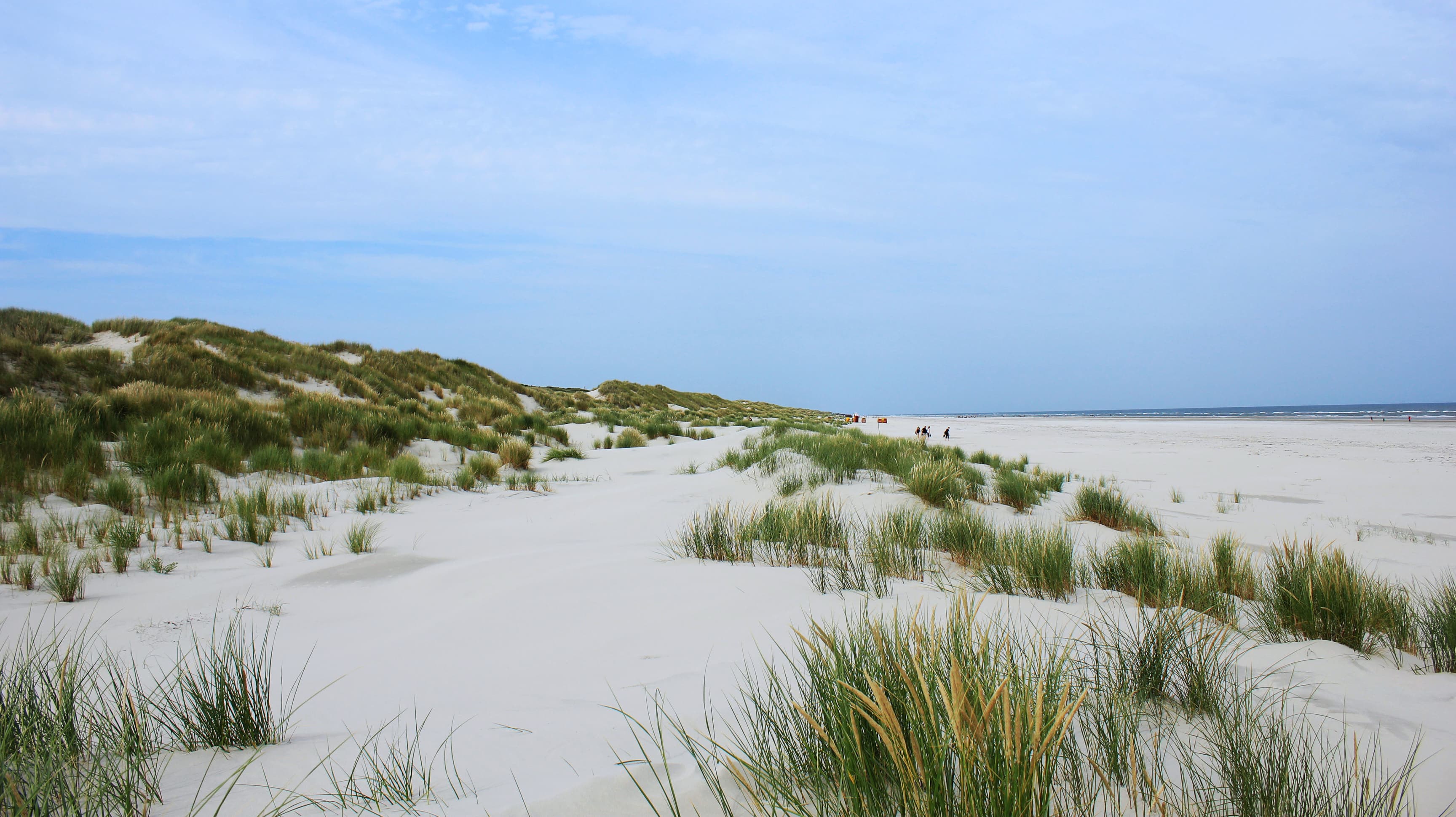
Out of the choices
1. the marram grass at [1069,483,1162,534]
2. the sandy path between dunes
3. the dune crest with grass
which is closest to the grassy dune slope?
the dune crest with grass

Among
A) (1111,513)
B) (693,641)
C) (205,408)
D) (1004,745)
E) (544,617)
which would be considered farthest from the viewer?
(205,408)

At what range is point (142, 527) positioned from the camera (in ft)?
13.7

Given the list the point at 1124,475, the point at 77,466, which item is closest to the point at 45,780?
the point at 77,466

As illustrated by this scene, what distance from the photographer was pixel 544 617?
2.70 m

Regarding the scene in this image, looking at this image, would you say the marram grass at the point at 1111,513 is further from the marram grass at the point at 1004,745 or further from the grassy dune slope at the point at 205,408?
the grassy dune slope at the point at 205,408

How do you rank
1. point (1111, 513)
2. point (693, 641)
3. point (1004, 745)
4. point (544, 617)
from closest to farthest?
point (1004, 745), point (693, 641), point (544, 617), point (1111, 513)

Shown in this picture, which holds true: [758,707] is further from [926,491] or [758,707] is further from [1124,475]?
[1124,475]

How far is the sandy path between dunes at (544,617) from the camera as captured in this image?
155cm

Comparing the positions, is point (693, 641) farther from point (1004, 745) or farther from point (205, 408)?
point (205, 408)

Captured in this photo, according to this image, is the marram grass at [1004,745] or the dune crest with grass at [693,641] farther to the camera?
the dune crest with grass at [693,641]

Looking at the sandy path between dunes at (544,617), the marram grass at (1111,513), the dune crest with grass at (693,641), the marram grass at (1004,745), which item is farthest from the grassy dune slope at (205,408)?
the marram grass at (1111,513)

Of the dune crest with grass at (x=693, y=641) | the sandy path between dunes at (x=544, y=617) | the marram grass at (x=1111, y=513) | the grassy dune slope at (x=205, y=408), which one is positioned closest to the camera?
the dune crest with grass at (x=693, y=641)

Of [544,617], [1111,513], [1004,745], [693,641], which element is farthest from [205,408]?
[1111,513]

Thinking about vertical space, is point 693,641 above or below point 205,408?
below
